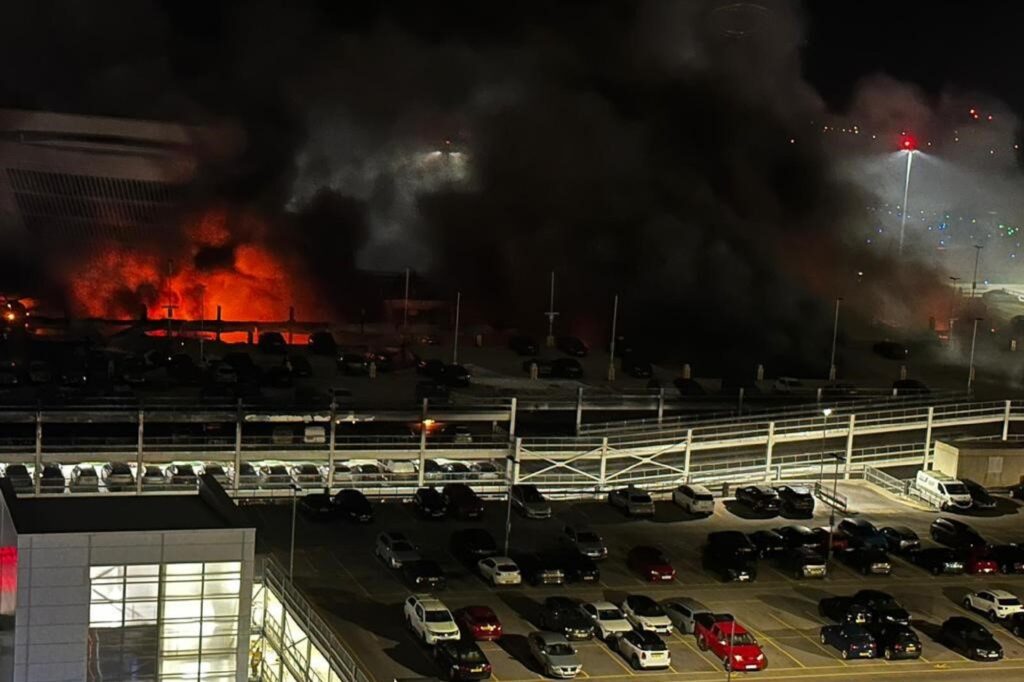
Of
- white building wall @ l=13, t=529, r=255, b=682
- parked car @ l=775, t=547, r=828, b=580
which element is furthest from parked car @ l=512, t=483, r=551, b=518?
white building wall @ l=13, t=529, r=255, b=682

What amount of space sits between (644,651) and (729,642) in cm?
140

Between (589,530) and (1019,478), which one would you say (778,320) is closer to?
(1019,478)

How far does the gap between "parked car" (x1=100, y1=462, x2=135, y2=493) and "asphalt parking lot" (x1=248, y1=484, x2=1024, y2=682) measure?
2.80 meters

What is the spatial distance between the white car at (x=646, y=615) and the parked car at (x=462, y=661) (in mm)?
3155

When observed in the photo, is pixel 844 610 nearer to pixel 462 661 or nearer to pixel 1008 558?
pixel 1008 558

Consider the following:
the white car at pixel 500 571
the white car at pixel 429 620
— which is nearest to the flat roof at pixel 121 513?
the white car at pixel 429 620

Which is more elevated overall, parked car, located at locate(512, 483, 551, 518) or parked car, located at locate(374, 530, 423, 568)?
parked car, located at locate(512, 483, 551, 518)

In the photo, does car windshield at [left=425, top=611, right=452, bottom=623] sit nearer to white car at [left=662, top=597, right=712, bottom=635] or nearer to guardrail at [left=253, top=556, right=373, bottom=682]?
guardrail at [left=253, top=556, right=373, bottom=682]

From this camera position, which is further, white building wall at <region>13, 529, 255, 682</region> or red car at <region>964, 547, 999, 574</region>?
red car at <region>964, 547, 999, 574</region>

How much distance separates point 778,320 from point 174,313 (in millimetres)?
19373

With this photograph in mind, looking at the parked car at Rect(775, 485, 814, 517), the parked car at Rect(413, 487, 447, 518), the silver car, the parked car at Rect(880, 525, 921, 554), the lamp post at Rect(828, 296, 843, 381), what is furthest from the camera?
the lamp post at Rect(828, 296, 843, 381)

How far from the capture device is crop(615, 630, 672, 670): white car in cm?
2369

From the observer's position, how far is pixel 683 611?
2573 centimetres

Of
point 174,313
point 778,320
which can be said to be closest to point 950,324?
point 778,320
